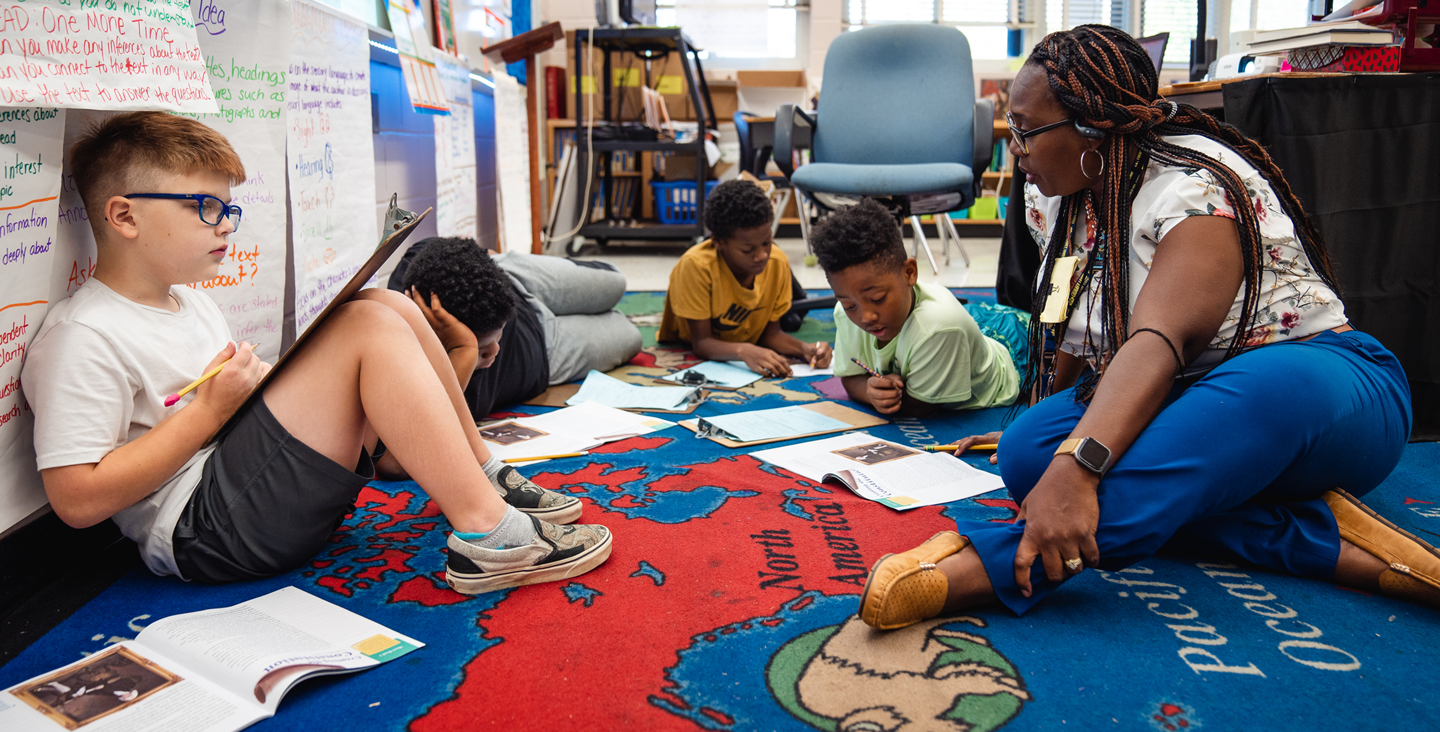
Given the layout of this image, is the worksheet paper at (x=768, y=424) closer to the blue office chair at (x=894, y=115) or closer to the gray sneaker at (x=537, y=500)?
the gray sneaker at (x=537, y=500)

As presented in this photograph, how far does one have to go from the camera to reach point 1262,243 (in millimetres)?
1096

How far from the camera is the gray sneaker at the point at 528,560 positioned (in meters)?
1.11

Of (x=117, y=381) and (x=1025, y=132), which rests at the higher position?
(x=1025, y=132)

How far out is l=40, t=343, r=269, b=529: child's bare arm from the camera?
98 cm

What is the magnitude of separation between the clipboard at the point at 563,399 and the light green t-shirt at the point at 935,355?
0.35m

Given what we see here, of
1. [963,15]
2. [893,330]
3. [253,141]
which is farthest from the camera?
[963,15]

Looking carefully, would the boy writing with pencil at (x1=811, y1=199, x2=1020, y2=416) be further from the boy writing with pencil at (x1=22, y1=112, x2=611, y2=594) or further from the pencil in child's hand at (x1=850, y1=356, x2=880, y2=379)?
the boy writing with pencil at (x1=22, y1=112, x2=611, y2=594)

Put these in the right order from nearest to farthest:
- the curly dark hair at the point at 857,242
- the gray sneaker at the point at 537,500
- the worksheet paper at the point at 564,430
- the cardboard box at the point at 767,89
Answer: the gray sneaker at the point at 537,500, the worksheet paper at the point at 564,430, the curly dark hair at the point at 857,242, the cardboard box at the point at 767,89

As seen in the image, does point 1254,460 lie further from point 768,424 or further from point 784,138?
point 784,138

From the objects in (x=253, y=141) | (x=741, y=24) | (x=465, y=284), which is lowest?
(x=465, y=284)

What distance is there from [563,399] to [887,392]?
773 millimetres

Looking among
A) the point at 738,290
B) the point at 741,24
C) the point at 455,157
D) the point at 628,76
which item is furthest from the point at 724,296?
the point at 741,24

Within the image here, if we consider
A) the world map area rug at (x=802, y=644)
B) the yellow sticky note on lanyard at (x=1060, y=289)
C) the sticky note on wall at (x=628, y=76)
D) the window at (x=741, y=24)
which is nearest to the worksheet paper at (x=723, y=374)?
the world map area rug at (x=802, y=644)

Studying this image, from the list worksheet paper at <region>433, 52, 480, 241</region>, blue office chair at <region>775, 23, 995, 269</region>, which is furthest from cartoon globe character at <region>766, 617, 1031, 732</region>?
blue office chair at <region>775, 23, 995, 269</region>
